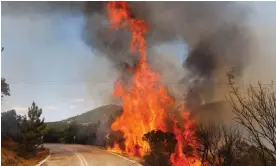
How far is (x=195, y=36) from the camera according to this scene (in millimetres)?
6551

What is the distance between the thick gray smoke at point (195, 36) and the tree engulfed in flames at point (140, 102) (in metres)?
0.17

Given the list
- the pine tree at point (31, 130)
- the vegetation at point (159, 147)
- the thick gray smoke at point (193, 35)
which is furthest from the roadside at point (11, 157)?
the thick gray smoke at point (193, 35)

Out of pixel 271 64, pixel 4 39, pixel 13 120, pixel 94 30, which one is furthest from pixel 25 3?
pixel 271 64

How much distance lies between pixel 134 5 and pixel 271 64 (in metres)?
3.03

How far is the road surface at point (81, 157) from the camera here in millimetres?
6234

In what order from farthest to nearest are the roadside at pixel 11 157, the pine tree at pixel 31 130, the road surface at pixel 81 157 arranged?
the road surface at pixel 81 157, the pine tree at pixel 31 130, the roadside at pixel 11 157

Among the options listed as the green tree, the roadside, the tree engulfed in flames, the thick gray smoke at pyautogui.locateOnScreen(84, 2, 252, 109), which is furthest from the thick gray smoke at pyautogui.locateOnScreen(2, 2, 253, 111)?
the roadside

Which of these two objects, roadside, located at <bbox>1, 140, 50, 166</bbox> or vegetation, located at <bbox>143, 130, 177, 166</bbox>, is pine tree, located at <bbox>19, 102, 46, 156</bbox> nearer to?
roadside, located at <bbox>1, 140, 50, 166</bbox>

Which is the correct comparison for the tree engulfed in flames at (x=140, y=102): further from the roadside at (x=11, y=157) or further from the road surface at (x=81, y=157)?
the roadside at (x=11, y=157)

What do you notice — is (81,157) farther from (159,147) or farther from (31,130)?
(159,147)

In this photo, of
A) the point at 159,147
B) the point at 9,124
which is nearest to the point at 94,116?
the point at 159,147

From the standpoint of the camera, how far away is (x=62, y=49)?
6.40m

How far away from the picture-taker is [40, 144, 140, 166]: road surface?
6234mm

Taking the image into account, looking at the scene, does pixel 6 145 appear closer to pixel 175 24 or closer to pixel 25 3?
pixel 25 3
